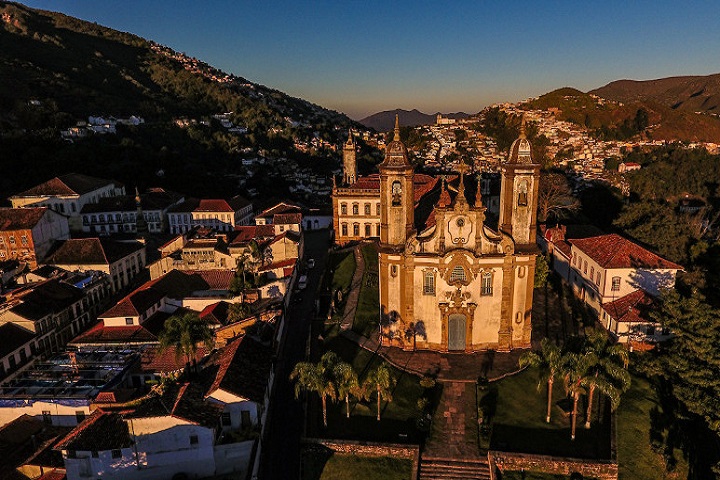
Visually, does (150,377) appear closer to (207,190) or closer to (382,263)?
(382,263)

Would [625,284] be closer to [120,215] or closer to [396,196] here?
[396,196]

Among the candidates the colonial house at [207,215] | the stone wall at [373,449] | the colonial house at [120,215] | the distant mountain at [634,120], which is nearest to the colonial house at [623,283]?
the stone wall at [373,449]

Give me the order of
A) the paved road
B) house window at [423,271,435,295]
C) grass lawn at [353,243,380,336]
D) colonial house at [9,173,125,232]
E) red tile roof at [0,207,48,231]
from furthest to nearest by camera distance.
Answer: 1. colonial house at [9,173,125,232]
2. red tile roof at [0,207,48,231]
3. grass lawn at [353,243,380,336]
4. house window at [423,271,435,295]
5. the paved road

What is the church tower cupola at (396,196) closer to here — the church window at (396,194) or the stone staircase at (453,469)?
the church window at (396,194)

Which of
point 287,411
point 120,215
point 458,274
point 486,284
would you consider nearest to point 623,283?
point 486,284

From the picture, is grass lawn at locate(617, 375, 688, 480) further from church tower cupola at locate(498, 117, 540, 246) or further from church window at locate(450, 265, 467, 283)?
church window at locate(450, 265, 467, 283)

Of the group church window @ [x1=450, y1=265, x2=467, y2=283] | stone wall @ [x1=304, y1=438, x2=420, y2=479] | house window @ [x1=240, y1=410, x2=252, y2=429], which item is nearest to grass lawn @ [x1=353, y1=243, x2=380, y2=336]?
church window @ [x1=450, y1=265, x2=467, y2=283]
